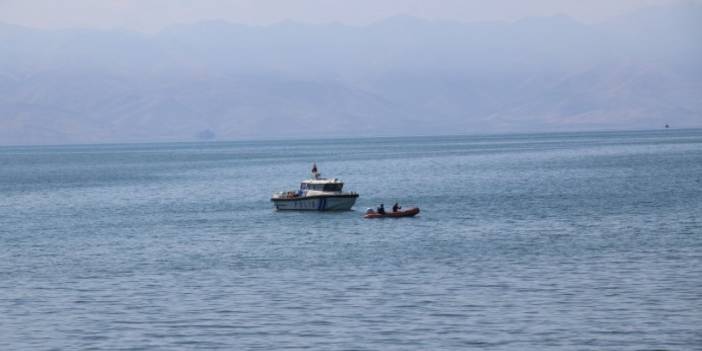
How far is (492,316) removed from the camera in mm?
46156

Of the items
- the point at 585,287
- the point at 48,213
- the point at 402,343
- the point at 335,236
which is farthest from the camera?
the point at 48,213

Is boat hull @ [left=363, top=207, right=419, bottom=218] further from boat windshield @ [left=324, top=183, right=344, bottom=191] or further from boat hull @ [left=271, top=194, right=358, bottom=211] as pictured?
boat windshield @ [left=324, top=183, right=344, bottom=191]

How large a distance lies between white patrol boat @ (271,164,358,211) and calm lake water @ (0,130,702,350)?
1.25m

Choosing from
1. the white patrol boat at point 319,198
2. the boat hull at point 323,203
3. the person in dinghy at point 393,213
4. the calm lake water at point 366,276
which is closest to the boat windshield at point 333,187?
the white patrol boat at point 319,198

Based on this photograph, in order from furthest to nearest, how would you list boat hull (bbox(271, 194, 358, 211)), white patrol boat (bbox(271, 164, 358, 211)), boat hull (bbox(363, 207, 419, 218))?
1. white patrol boat (bbox(271, 164, 358, 211))
2. boat hull (bbox(271, 194, 358, 211))
3. boat hull (bbox(363, 207, 419, 218))

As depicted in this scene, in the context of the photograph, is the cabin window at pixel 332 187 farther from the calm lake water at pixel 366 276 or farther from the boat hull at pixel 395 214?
the boat hull at pixel 395 214

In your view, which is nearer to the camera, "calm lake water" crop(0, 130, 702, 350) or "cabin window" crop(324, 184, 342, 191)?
"calm lake water" crop(0, 130, 702, 350)

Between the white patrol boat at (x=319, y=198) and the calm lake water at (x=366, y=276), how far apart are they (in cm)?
125

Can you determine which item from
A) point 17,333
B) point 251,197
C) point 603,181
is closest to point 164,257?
point 17,333

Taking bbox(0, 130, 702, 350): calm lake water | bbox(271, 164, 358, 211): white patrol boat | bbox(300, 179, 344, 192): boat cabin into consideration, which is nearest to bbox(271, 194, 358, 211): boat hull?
bbox(271, 164, 358, 211): white patrol boat

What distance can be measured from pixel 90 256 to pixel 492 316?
32.1 m

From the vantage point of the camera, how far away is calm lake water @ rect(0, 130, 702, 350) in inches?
1722

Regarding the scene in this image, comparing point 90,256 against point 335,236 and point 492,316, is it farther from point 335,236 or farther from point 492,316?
point 492,316

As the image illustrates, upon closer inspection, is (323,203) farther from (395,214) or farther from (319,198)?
(395,214)
